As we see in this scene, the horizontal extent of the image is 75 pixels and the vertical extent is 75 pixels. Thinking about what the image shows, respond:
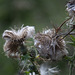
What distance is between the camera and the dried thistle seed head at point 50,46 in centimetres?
191

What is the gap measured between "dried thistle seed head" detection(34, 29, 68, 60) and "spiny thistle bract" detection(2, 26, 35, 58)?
66 millimetres

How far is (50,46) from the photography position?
1.92m

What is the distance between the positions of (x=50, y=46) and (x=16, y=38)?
9.7 inches

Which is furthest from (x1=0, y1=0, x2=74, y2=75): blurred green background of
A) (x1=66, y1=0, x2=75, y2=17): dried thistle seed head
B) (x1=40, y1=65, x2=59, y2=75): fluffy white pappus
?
(x1=66, y1=0, x2=75, y2=17): dried thistle seed head

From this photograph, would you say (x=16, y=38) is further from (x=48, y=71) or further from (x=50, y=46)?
(x=48, y=71)

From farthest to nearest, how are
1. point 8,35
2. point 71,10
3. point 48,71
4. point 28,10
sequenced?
point 28,10 → point 48,71 → point 8,35 → point 71,10

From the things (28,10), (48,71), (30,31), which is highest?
(28,10)

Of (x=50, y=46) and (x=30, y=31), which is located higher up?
(x=30, y=31)

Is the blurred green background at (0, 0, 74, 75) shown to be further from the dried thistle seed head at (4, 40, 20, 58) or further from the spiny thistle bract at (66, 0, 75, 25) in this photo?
the spiny thistle bract at (66, 0, 75, 25)

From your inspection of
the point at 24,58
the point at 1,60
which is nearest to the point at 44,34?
the point at 24,58

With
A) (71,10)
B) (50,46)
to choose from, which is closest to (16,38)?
(50,46)

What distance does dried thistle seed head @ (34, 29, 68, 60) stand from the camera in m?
1.91

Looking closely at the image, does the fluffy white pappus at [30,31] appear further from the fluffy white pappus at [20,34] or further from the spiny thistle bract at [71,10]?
the spiny thistle bract at [71,10]

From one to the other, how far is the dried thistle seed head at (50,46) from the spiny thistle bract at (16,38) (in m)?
0.07
